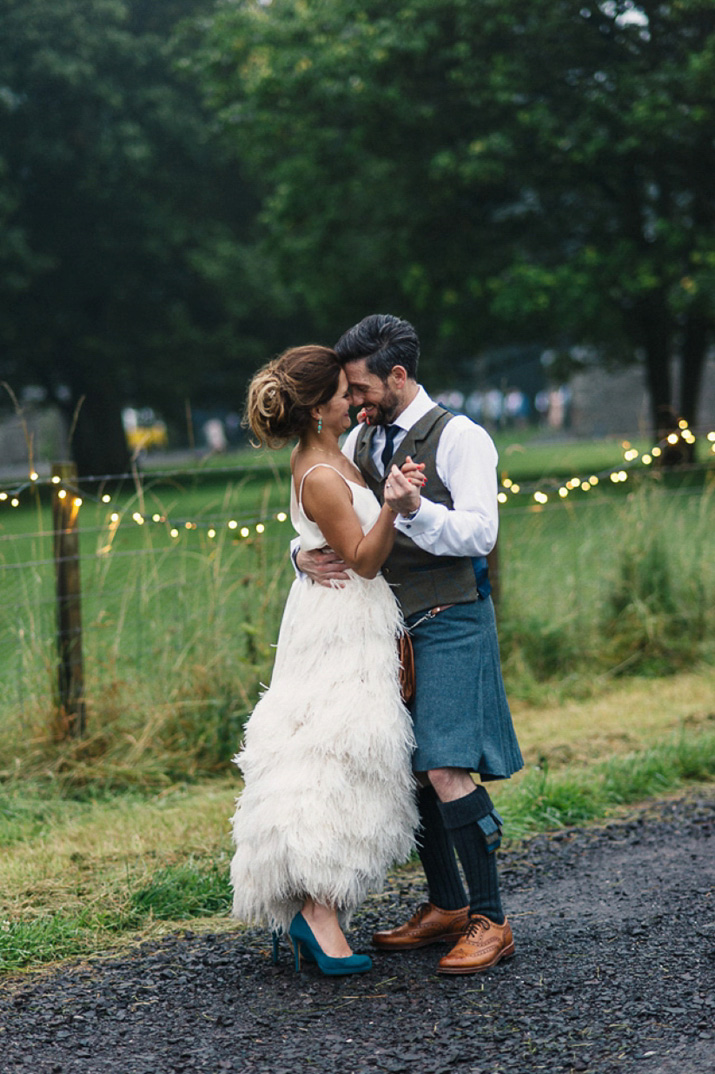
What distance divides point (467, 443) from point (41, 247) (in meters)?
26.4

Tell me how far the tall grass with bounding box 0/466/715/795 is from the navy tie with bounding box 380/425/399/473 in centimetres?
267

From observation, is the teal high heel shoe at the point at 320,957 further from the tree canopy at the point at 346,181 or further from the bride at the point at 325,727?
the tree canopy at the point at 346,181

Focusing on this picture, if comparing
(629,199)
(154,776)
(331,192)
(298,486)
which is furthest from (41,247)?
(298,486)

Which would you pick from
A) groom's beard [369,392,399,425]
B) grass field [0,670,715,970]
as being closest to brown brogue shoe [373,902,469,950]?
grass field [0,670,715,970]

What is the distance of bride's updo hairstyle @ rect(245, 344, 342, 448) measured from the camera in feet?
11.7

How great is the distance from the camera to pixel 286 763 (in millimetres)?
3609

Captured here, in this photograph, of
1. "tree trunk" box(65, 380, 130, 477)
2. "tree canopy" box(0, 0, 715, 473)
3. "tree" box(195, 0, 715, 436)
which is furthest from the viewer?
"tree trunk" box(65, 380, 130, 477)

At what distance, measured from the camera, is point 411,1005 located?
11.2 feet

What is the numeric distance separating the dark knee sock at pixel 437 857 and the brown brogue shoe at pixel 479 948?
20cm

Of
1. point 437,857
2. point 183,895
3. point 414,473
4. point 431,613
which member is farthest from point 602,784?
point 414,473

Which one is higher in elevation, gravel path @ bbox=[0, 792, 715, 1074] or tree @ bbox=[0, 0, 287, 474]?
tree @ bbox=[0, 0, 287, 474]

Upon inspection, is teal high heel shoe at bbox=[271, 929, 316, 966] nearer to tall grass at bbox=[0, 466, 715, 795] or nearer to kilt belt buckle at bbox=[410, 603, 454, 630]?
kilt belt buckle at bbox=[410, 603, 454, 630]

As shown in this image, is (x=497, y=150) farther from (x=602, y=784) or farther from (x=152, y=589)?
(x=602, y=784)

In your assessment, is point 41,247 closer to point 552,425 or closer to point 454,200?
point 454,200
